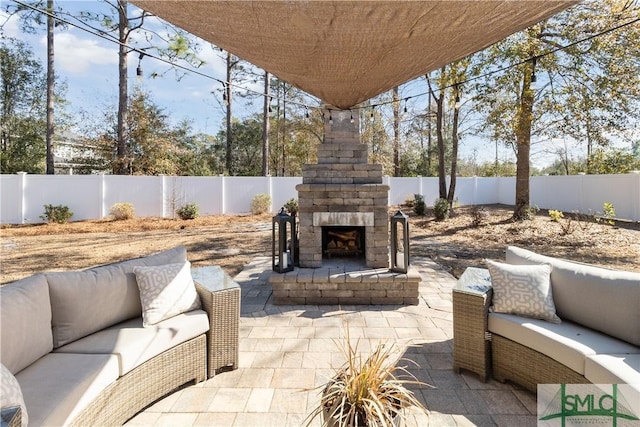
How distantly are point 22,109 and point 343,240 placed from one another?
16.8 meters

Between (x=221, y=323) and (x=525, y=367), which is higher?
(x=221, y=323)

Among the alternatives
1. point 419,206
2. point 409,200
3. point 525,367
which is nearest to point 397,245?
point 525,367

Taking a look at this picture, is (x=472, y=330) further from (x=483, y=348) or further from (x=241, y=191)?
(x=241, y=191)

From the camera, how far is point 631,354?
5.87 feet

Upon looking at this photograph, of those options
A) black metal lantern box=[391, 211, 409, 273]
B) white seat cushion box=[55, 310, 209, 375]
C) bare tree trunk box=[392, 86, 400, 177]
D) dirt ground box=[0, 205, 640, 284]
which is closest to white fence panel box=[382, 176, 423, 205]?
bare tree trunk box=[392, 86, 400, 177]

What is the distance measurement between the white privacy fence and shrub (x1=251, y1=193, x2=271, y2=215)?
34 cm

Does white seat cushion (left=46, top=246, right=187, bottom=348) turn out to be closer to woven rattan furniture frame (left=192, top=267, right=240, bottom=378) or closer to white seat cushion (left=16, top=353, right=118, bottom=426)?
white seat cushion (left=16, top=353, right=118, bottom=426)

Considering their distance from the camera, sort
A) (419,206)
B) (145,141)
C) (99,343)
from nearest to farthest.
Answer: (99,343)
(419,206)
(145,141)

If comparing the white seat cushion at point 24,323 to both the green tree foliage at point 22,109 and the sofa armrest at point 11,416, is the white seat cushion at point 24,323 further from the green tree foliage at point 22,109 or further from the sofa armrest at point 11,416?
the green tree foliage at point 22,109

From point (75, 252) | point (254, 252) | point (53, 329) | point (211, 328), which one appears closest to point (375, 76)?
point (211, 328)

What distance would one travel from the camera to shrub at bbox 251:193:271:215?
11727 millimetres

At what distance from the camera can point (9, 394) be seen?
1250 millimetres

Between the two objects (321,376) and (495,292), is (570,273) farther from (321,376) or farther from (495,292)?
(321,376)

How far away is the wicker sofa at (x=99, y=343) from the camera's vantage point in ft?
4.96
